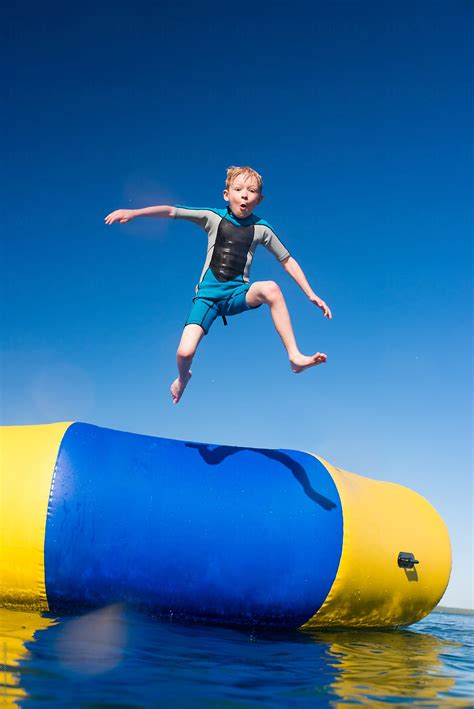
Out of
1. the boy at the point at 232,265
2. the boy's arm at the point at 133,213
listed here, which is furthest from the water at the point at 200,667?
the boy's arm at the point at 133,213

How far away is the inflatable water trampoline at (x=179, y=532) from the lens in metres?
4.70

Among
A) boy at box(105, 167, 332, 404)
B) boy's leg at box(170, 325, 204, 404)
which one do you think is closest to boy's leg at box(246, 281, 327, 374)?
boy at box(105, 167, 332, 404)

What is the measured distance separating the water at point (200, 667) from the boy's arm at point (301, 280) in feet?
8.07

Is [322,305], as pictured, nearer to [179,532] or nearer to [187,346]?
[187,346]

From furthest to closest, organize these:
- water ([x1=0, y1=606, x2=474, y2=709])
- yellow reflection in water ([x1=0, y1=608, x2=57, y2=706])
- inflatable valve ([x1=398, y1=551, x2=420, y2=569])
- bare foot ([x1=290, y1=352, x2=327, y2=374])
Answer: inflatable valve ([x1=398, y1=551, x2=420, y2=569]), bare foot ([x1=290, y1=352, x2=327, y2=374]), water ([x1=0, y1=606, x2=474, y2=709]), yellow reflection in water ([x1=0, y1=608, x2=57, y2=706])

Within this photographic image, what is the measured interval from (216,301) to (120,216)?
1.00m

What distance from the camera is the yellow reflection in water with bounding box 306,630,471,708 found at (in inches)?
106

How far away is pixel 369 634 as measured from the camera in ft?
18.1

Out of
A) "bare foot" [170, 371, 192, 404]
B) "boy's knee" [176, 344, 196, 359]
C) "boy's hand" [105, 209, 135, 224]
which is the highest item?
"boy's hand" [105, 209, 135, 224]

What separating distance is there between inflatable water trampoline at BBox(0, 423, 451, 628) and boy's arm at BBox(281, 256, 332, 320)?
1.40 m

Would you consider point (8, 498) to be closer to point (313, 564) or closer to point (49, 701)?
point (313, 564)

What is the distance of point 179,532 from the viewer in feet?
15.8

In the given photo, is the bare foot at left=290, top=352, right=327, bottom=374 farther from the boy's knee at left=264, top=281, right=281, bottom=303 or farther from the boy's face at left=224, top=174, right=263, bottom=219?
the boy's face at left=224, top=174, right=263, bottom=219

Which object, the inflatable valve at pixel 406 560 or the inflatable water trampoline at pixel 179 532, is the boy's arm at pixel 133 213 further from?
the inflatable valve at pixel 406 560
